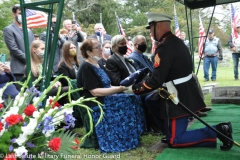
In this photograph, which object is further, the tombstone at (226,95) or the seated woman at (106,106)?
the tombstone at (226,95)

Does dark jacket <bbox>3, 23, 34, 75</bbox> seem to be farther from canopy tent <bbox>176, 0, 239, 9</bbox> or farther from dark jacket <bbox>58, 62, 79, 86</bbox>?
canopy tent <bbox>176, 0, 239, 9</bbox>

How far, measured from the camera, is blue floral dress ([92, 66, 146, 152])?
12.3 ft

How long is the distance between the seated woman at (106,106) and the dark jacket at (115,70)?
50cm

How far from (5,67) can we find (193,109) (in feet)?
7.44

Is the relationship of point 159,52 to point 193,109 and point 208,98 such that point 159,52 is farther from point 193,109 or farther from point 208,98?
point 208,98

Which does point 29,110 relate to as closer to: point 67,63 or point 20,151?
point 20,151

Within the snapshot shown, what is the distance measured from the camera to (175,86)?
3686mm

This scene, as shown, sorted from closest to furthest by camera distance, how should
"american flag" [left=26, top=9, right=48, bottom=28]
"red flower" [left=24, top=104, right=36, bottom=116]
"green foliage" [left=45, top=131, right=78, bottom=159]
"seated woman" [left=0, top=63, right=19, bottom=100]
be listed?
"red flower" [left=24, top=104, right=36, bottom=116]
"green foliage" [left=45, top=131, right=78, bottom=159]
"seated woman" [left=0, top=63, right=19, bottom=100]
"american flag" [left=26, top=9, right=48, bottom=28]

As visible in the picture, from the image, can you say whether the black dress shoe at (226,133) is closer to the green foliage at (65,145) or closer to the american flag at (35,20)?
the green foliage at (65,145)

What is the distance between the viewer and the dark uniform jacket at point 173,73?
11.7ft

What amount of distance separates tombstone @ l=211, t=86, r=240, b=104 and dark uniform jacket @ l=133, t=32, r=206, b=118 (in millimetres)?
3697

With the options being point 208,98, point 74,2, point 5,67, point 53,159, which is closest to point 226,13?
point 74,2

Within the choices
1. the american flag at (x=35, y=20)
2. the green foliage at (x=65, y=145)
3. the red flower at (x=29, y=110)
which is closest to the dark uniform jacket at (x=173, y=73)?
the green foliage at (x=65, y=145)

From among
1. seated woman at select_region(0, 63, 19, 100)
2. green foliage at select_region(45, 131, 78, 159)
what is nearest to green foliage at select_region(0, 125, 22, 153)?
green foliage at select_region(45, 131, 78, 159)
